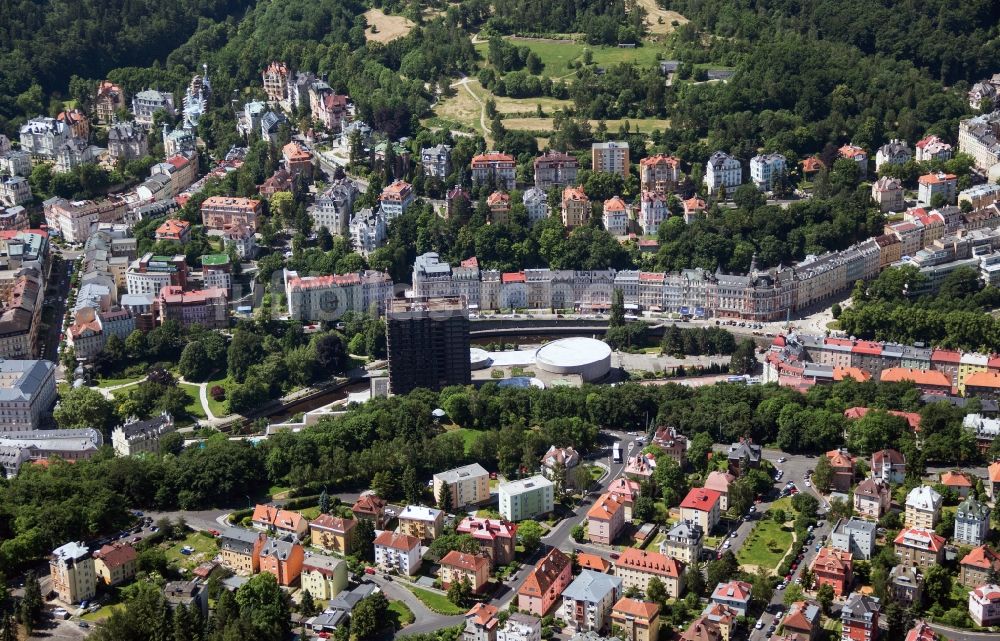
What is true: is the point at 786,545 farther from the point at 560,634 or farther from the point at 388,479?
the point at 388,479

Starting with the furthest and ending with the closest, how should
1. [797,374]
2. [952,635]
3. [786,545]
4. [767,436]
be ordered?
[797,374], [767,436], [786,545], [952,635]

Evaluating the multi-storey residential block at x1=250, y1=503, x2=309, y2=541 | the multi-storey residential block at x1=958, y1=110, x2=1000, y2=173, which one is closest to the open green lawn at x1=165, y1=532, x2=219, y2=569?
the multi-storey residential block at x1=250, y1=503, x2=309, y2=541

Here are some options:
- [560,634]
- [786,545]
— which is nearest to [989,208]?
[786,545]

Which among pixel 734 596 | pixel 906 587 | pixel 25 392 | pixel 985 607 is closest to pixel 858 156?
pixel 906 587

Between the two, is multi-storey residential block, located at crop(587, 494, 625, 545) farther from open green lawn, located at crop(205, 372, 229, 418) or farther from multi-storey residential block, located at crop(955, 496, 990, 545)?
open green lawn, located at crop(205, 372, 229, 418)

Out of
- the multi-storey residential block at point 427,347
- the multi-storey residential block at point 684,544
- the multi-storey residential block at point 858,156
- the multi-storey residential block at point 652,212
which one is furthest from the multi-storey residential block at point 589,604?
the multi-storey residential block at point 858,156

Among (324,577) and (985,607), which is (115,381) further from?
(985,607)
